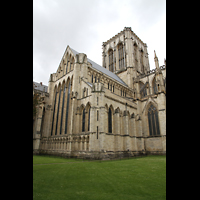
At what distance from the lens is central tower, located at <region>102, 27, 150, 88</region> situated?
1741 inches

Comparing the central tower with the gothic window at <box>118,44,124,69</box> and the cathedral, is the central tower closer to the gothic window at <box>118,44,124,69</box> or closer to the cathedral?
the gothic window at <box>118,44,124,69</box>

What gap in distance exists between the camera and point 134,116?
2966 centimetres

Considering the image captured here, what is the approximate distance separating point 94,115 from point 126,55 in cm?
3157

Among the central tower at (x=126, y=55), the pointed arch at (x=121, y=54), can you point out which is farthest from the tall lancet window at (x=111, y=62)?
the pointed arch at (x=121, y=54)

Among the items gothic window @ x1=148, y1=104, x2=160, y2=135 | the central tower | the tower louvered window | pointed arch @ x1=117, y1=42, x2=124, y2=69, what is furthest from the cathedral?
the tower louvered window

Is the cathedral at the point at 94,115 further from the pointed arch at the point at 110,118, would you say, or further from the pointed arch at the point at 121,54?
the pointed arch at the point at 121,54

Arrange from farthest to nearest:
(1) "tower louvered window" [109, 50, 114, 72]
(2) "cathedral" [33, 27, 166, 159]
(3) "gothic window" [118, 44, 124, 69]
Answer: (1) "tower louvered window" [109, 50, 114, 72]
(3) "gothic window" [118, 44, 124, 69]
(2) "cathedral" [33, 27, 166, 159]

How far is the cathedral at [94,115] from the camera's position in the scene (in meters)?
20.9

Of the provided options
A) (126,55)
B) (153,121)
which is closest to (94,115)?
(153,121)

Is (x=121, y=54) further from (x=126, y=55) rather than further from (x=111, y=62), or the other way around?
(x=111, y=62)

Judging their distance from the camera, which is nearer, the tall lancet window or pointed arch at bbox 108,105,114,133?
pointed arch at bbox 108,105,114,133

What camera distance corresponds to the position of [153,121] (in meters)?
31.2

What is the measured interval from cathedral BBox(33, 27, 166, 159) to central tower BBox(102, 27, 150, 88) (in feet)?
17.4
